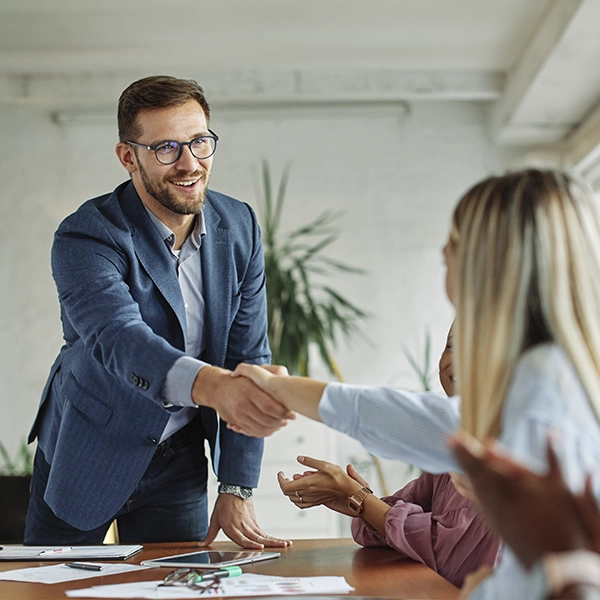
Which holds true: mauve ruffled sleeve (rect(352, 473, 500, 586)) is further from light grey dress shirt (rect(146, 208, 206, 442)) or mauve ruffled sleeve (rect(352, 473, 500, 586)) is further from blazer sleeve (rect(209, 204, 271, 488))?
light grey dress shirt (rect(146, 208, 206, 442))

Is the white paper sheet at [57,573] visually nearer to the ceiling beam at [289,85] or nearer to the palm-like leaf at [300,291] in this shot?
the palm-like leaf at [300,291]

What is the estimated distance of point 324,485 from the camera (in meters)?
1.80

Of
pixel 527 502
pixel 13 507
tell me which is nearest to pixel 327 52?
pixel 13 507


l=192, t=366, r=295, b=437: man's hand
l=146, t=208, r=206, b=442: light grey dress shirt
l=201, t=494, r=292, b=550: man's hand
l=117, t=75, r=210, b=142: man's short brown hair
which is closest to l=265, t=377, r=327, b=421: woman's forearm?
l=192, t=366, r=295, b=437: man's hand

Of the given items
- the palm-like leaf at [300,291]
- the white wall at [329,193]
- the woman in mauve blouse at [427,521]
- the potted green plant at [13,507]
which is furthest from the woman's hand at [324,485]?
the white wall at [329,193]

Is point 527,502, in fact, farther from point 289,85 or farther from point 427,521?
point 289,85

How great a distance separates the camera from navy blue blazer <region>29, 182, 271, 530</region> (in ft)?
5.94

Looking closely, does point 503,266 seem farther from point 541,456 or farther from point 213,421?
point 213,421

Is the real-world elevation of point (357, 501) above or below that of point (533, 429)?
below

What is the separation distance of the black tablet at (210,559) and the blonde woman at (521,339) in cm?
55

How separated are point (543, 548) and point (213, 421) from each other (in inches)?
54.0

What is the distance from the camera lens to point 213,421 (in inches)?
80.2

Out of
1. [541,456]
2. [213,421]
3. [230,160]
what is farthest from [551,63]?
[541,456]

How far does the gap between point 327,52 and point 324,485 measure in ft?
10.6
